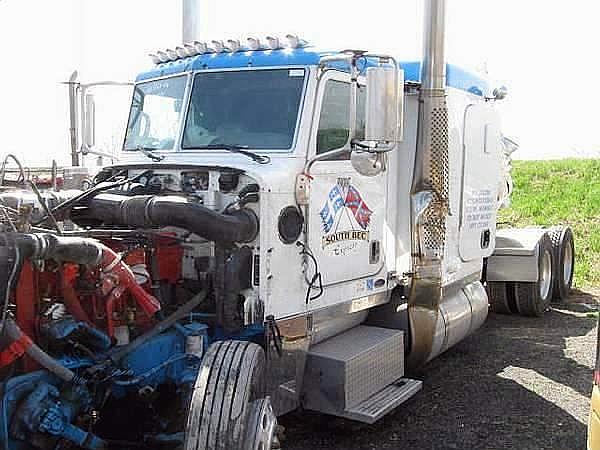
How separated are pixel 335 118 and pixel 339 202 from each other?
59 cm

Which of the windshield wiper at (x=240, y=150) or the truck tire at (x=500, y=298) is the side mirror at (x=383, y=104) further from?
the truck tire at (x=500, y=298)

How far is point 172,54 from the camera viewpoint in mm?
5664

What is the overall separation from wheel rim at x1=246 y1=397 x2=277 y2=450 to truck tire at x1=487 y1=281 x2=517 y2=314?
5.78 meters

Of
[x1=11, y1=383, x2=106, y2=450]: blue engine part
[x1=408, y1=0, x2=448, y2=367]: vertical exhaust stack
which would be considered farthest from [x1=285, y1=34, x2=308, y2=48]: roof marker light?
[x1=11, y1=383, x2=106, y2=450]: blue engine part

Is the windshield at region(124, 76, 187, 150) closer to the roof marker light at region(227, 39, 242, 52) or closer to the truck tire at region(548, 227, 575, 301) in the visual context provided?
the roof marker light at region(227, 39, 242, 52)

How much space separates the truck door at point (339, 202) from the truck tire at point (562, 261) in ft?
16.8

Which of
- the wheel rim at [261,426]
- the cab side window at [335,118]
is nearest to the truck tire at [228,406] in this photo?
the wheel rim at [261,426]

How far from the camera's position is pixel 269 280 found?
177 inches

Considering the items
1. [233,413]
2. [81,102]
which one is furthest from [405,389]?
[81,102]

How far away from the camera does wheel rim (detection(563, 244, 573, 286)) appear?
1018 cm

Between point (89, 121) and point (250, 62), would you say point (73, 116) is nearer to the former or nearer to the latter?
point (89, 121)

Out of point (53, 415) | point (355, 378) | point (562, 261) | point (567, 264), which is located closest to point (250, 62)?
point (355, 378)

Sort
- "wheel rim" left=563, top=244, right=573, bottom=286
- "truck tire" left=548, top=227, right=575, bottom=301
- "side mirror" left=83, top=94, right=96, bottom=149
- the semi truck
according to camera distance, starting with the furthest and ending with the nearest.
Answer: "wheel rim" left=563, top=244, right=573, bottom=286 → "truck tire" left=548, top=227, right=575, bottom=301 → "side mirror" left=83, top=94, right=96, bottom=149 → the semi truck

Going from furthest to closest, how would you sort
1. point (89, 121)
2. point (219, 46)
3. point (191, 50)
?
point (89, 121) < point (191, 50) < point (219, 46)
